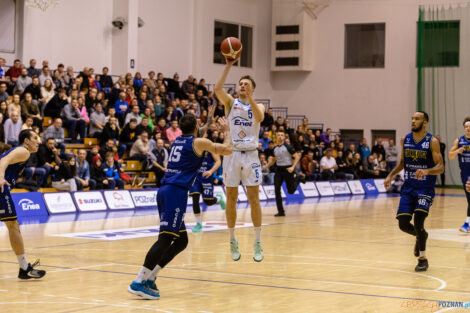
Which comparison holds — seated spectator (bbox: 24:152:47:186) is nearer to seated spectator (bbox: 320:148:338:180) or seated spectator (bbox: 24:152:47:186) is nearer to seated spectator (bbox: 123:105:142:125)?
seated spectator (bbox: 123:105:142:125)

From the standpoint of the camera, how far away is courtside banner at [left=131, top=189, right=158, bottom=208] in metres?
20.4

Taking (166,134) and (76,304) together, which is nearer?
(76,304)

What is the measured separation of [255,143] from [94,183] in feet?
34.1

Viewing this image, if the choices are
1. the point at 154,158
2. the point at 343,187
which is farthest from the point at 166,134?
the point at 343,187

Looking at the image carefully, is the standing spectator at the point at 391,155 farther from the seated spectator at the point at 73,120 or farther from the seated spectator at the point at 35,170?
the seated spectator at the point at 35,170

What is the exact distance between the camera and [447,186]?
1316 inches

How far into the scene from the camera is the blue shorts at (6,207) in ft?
29.5

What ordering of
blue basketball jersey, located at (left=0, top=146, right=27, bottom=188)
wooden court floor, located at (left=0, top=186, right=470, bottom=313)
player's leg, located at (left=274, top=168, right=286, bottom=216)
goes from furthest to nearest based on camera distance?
1. player's leg, located at (left=274, top=168, right=286, bottom=216)
2. blue basketball jersey, located at (left=0, top=146, right=27, bottom=188)
3. wooden court floor, located at (left=0, top=186, right=470, bottom=313)

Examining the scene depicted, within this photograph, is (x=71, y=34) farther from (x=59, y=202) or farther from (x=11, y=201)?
(x=11, y=201)

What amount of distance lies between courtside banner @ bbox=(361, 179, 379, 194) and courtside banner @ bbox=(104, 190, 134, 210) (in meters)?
12.2

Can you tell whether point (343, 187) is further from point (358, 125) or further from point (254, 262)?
point (254, 262)

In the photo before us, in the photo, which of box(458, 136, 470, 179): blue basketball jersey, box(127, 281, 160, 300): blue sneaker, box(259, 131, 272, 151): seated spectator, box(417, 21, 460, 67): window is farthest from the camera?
box(417, 21, 460, 67): window

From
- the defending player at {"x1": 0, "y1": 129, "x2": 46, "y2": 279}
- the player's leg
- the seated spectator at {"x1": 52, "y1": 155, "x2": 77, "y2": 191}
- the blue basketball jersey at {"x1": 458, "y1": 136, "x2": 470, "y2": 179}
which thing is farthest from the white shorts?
the seated spectator at {"x1": 52, "y1": 155, "x2": 77, "y2": 191}

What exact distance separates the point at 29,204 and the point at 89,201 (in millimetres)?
1931
